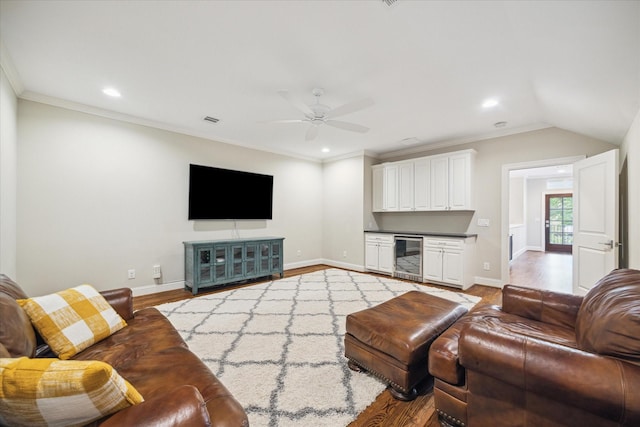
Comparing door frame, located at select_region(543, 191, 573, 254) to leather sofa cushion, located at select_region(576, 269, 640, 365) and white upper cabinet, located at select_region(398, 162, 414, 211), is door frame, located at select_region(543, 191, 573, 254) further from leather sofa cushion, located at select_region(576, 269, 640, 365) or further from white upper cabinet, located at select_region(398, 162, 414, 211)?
leather sofa cushion, located at select_region(576, 269, 640, 365)

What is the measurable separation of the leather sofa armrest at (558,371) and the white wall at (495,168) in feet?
12.7

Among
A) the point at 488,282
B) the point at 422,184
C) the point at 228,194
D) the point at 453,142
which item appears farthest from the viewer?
the point at 422,184

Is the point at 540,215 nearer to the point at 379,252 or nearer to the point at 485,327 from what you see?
the point at 379,252

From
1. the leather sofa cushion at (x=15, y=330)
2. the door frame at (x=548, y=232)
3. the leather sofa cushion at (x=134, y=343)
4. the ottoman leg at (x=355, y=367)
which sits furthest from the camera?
the door frame at (x=548, y=232)

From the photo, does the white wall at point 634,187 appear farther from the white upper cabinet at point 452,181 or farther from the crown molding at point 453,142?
the white upper cabinet at point 452,181

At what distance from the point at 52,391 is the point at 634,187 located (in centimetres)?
430

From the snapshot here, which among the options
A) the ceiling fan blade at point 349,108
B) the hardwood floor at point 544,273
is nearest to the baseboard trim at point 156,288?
the ceiling fan blade at point 349,108

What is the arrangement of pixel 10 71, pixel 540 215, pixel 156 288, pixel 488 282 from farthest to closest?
pixel 540 215 → pixel 488 282 → pixel 156 288 → pixel 10 71

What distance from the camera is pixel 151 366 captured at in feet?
4.17

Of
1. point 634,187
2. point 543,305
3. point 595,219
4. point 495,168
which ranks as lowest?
point 543,305

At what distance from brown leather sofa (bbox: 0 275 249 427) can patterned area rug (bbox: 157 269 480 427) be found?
0.55 meters

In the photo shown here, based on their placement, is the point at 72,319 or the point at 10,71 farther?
the point at 10,71

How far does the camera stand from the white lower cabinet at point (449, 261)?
4.29 meters

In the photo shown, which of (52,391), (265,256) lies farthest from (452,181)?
(52,391)
